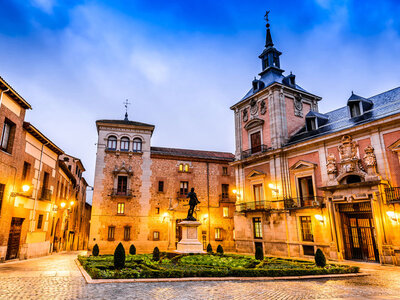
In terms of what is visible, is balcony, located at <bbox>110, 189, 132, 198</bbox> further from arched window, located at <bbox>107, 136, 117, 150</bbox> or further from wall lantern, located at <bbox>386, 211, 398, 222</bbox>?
A: wall lantern, located at <bbox>386, 211, 398, 222</bbox>

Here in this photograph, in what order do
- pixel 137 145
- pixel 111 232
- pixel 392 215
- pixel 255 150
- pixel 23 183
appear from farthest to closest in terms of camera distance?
1. pixel 137 145
2. pixel 111 232
3. pixel 255 150
4. pixel 23 183
5. pixel 392 215

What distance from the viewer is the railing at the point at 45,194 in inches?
792

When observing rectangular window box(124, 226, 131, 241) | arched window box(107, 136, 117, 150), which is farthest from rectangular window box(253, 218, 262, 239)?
arched window box(107, 136, 117, 150)

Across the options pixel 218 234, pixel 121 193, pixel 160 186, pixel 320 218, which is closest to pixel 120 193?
pixel 121 193

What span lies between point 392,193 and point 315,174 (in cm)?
586

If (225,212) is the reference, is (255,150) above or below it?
above

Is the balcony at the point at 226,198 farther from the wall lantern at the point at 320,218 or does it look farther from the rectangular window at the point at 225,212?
the wall lantern at the point at 320,218

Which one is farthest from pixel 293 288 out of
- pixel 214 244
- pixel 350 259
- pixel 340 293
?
pixel 214 244

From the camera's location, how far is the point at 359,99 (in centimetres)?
2202

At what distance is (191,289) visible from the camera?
877cm

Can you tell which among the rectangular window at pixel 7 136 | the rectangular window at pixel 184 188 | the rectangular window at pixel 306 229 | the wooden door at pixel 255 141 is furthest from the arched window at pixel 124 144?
the rectangular window at pixel 306 229

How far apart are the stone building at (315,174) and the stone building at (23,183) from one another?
17170 millimetres

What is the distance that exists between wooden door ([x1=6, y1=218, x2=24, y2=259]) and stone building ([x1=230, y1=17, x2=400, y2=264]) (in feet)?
60.3

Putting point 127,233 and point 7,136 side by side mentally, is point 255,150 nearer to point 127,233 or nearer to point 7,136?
point 127,233
